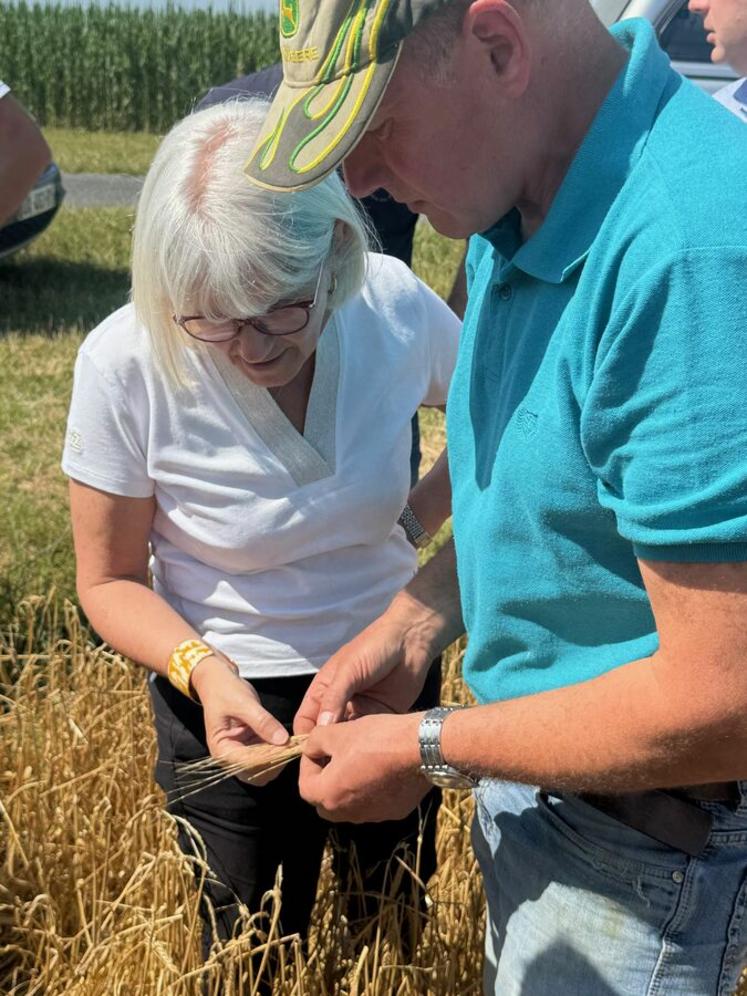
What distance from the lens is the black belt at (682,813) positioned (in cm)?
134

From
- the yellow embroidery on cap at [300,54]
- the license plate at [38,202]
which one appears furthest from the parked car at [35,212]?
the yellow embroidery on cap at [300,54]

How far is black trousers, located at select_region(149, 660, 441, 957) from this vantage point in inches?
78.8

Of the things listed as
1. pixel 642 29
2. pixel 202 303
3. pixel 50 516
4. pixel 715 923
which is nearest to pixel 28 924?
pixel 202 303

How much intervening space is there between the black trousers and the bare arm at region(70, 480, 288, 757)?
0.16 metres

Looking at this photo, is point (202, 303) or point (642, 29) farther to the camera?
point (202, 303)

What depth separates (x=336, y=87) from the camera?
1142 mm

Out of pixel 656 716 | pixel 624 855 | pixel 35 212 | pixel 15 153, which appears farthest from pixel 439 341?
pixel 35 212

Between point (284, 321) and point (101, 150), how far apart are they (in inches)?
631

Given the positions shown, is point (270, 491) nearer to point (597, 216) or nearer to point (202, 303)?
point (202, 303)

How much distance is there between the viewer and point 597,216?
3.84 feet

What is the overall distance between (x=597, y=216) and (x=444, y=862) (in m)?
1.70

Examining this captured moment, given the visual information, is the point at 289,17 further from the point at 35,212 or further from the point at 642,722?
the point at 35,212

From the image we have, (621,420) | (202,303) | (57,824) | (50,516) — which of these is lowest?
(50,516)

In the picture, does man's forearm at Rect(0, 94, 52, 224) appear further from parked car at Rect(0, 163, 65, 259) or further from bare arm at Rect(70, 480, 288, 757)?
parked car at Rect(0, 163, 65, 259)
